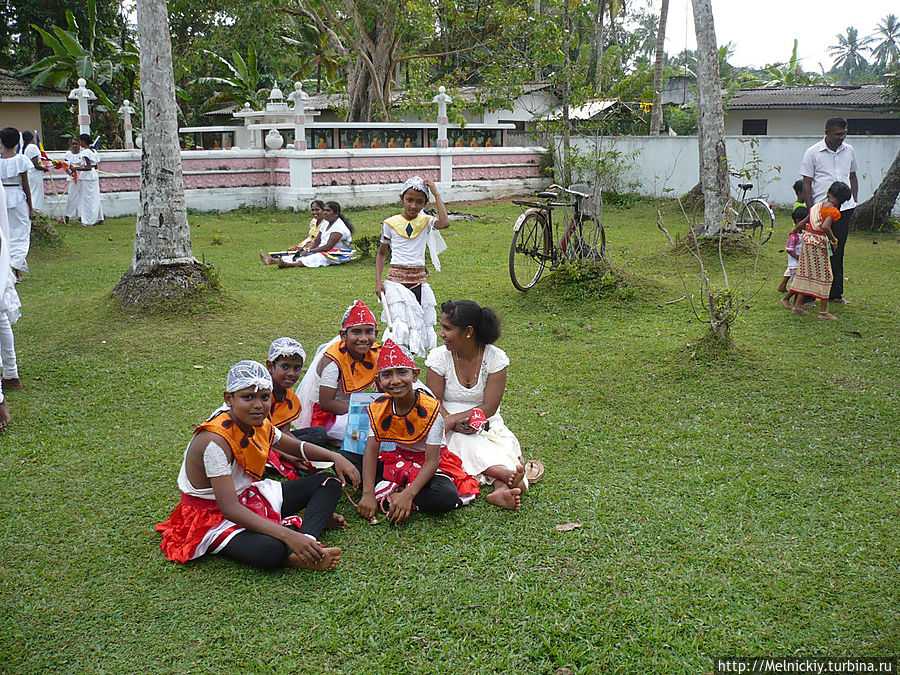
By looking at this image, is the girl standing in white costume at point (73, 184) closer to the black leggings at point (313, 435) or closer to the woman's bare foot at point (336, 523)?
the black leggings at point (313, 435)

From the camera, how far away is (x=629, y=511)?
3.90 meters

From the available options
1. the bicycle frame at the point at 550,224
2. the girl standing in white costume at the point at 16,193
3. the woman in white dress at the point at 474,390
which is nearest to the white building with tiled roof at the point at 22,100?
the girl standing in white costume at the point at 16,193

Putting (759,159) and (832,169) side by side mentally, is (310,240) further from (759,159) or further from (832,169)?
(759,159)

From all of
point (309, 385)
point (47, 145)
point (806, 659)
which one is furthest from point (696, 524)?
point (47, 145)

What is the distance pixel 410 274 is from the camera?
20.8ft

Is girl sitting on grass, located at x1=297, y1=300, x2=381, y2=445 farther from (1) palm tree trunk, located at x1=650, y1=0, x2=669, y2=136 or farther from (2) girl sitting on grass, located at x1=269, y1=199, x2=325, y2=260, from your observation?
(1) palm tree trunk, located at x1=650, y1=0, x2=669, y2=136

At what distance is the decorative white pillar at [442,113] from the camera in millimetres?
18672

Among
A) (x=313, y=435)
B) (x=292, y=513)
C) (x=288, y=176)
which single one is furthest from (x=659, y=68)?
(x=292, y=513)

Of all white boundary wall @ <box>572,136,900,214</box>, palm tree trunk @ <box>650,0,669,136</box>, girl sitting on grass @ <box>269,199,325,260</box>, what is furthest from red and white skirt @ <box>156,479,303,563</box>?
palm tree trunk @ <box>650,0,669,136</box>

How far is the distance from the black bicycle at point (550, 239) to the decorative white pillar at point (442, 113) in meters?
10.5

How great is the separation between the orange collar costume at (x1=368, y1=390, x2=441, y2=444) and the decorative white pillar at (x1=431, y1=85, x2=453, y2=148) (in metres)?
15.9

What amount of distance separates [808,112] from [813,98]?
1.84 ft

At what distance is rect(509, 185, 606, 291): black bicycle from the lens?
8445 millimetres

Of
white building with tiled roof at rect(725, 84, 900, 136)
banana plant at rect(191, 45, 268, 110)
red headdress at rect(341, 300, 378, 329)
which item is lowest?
red headdress at rect(341, 300, 378, 329)
